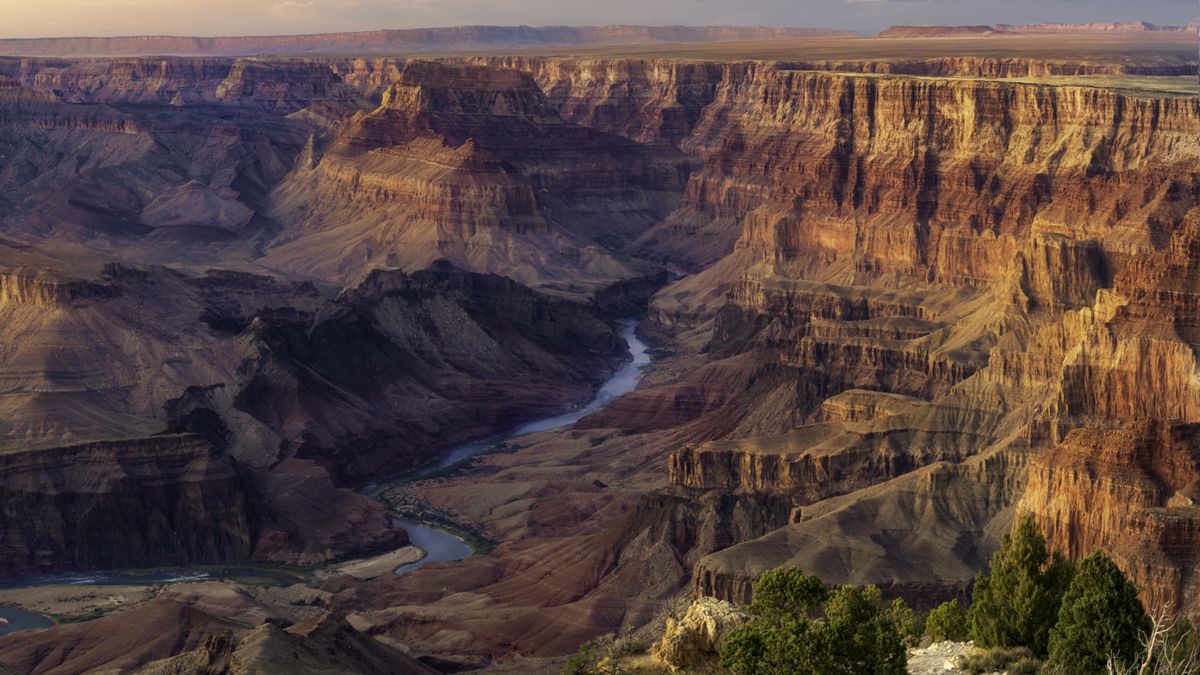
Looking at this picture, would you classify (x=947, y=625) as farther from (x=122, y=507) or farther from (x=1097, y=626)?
(x=122, y=507)

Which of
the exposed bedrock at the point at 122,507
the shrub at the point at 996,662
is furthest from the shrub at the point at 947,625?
the exposed bedrock at the point at 122,507

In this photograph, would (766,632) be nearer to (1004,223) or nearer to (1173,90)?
(1004,223)

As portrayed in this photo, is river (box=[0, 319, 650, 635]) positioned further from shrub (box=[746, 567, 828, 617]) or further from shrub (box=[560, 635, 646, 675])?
shrub (box=[746, 567, 828, 617])

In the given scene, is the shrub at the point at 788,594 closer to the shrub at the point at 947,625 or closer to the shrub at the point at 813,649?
the shrub at the point at 813,649

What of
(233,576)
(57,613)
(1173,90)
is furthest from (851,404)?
(1173,90)

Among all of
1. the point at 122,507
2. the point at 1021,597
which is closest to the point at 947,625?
the point at 1021,597
